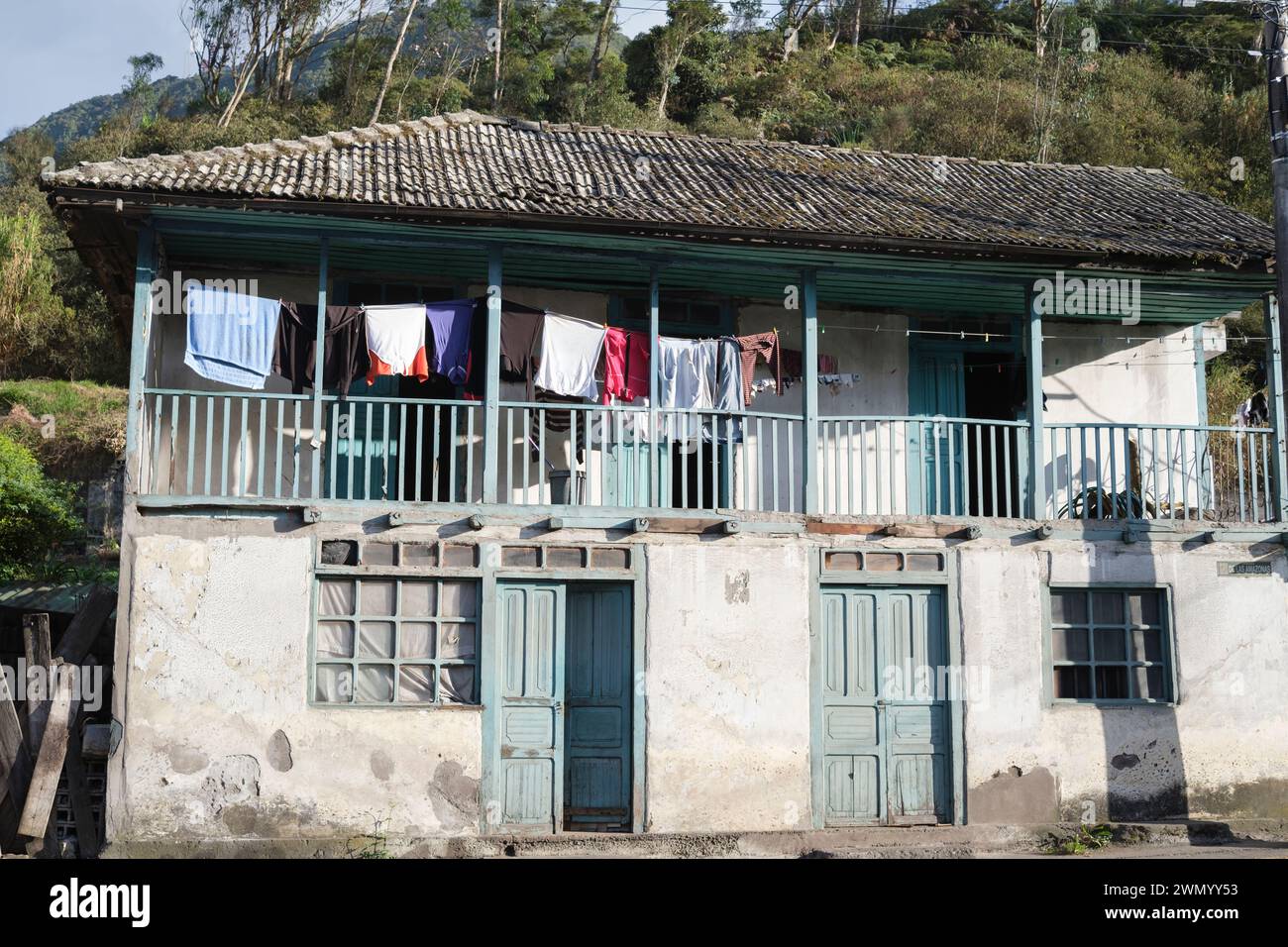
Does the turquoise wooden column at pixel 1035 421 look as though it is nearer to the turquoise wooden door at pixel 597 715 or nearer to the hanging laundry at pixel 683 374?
the hanging laundry at pixel 683 374

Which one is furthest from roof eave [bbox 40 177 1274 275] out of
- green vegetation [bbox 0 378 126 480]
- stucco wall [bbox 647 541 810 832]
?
green vegetation [bbox 0 378 126 480]

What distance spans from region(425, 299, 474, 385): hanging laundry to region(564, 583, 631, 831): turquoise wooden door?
237cm

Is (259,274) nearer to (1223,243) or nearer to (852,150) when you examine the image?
(852,150)

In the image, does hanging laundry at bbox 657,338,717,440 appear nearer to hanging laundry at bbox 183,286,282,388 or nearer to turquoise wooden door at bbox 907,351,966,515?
turquoise wooden door at bbox 907,351,966,515

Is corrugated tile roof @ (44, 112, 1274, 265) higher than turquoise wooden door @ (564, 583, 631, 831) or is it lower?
higher

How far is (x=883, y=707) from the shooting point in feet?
39.9

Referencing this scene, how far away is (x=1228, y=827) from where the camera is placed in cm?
1217

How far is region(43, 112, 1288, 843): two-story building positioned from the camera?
11.1 m

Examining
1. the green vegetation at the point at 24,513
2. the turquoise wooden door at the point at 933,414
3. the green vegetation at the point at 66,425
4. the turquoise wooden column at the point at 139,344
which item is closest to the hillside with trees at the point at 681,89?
the green vegetation at the point at 66,425

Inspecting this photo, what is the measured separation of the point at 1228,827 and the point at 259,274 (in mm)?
10922

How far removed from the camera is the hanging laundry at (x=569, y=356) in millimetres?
12438

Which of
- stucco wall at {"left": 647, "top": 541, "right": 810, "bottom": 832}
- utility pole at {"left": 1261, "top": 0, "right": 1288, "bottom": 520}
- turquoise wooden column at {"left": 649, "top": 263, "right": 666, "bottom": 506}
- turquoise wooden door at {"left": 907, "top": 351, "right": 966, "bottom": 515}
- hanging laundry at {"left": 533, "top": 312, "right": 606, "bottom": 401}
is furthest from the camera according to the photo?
turquoise wooden door at {"left": 907, "top": 351, "right": 966, "bottom": 515}

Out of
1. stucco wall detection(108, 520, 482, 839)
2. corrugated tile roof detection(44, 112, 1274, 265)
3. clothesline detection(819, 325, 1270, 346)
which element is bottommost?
stucco wall detection(108, 520, 482, 839)
